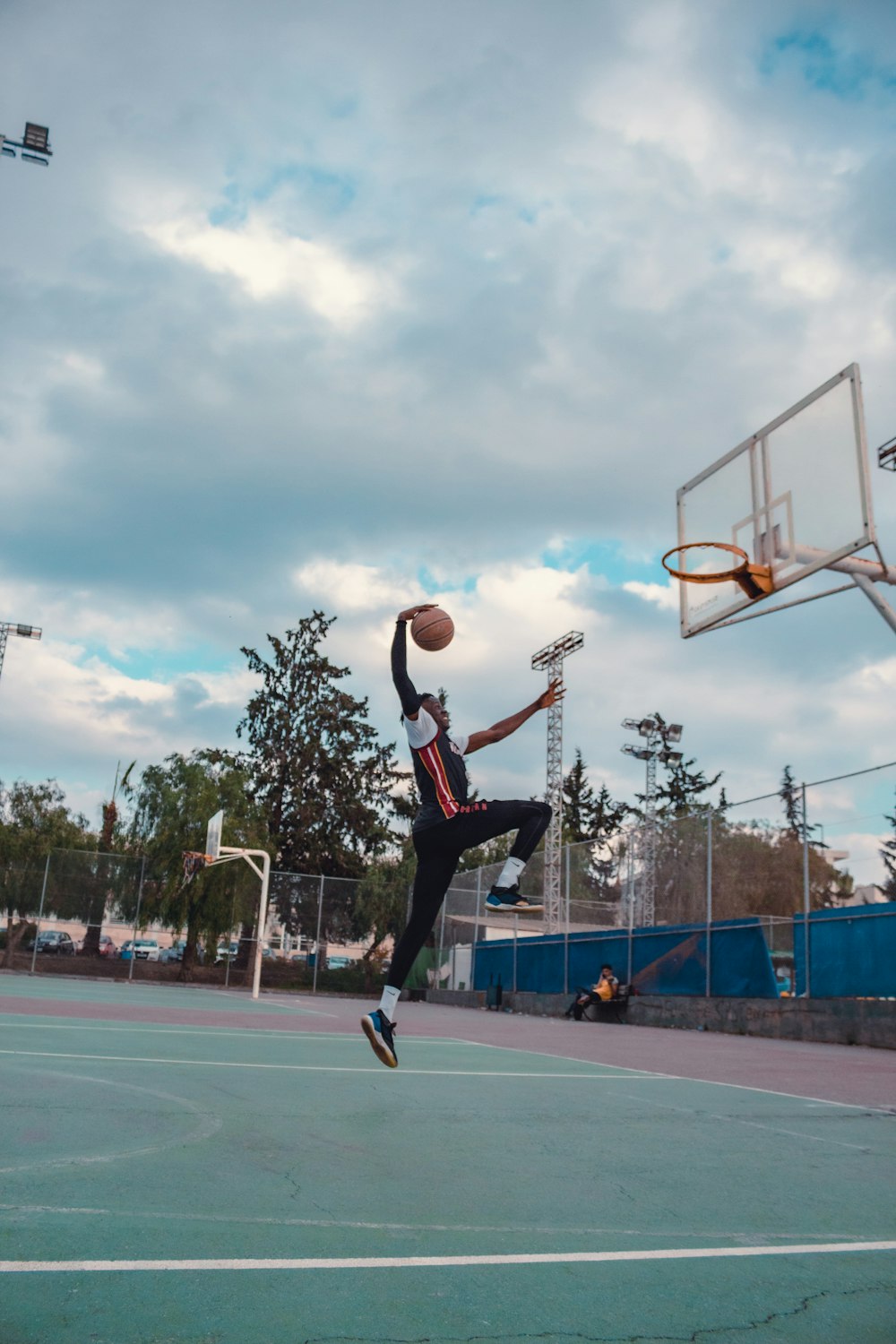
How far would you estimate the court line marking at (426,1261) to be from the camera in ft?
11.0

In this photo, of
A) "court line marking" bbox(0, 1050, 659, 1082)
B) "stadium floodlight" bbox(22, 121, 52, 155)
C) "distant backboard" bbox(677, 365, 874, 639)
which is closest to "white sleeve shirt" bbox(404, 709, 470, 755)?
"court line marking" bbox(0, 1050, 659, 1082)

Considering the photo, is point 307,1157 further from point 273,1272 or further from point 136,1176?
point 273,1272

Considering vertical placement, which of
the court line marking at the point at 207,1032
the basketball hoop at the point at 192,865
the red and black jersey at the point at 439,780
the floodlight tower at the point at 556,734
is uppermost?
the floodlight tower at the point at 556,734

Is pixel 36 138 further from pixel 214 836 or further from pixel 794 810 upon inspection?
pixel 794 810

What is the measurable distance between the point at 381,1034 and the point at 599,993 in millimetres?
19129

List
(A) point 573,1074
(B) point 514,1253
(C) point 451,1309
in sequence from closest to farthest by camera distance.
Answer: (C) point 451,1309 < (B) point 514,1253 < (A) point 573,1074

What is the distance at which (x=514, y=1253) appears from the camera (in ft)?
12.5

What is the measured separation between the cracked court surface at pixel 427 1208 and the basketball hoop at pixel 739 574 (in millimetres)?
6046

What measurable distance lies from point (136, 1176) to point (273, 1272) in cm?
137

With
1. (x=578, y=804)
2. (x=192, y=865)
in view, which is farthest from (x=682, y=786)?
(x=192, y=865)

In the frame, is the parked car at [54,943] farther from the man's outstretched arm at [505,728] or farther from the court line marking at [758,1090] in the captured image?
the man's outstretched arm at [505,728]

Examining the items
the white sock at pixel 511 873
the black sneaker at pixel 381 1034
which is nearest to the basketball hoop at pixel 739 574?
the white sock at pixel 511 873

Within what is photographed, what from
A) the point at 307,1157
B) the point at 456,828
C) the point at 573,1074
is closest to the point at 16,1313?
the point at 307,1157

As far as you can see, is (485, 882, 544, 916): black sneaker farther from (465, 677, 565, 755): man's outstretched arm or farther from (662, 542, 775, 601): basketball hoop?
(662, 542, 775, 601): basketball hoop
